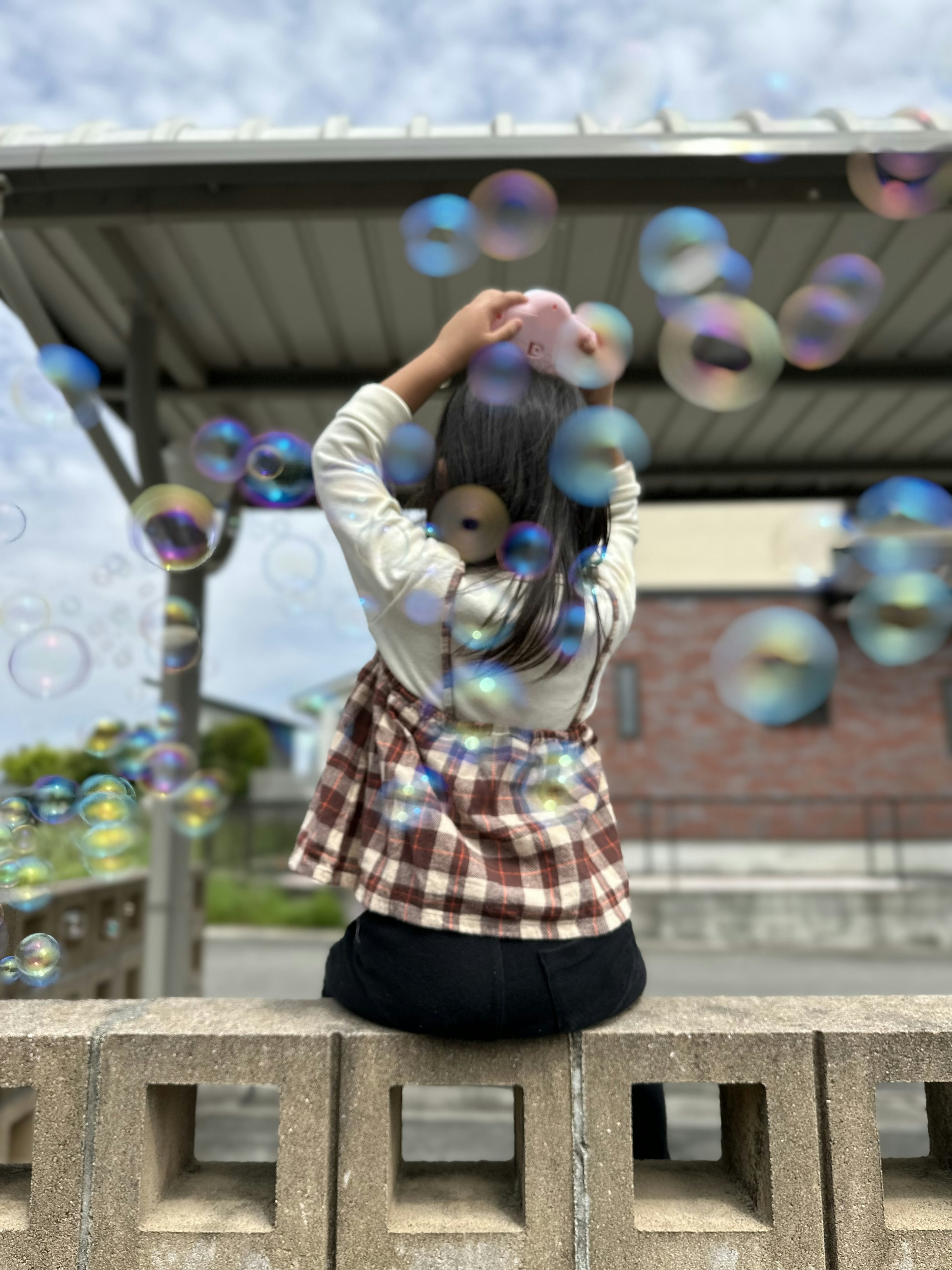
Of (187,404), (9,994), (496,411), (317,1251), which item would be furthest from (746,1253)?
(187,404)

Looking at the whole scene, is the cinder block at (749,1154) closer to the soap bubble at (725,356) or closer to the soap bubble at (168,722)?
the soap bubble at (725,356)

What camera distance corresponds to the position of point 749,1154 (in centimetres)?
169

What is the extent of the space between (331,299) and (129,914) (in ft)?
10.2

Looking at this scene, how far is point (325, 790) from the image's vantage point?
5.64 feet

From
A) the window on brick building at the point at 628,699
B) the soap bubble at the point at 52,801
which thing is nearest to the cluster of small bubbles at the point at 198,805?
the soap bubble at the point at 52,801

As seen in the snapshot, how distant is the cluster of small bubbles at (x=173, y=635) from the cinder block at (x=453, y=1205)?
206 cm

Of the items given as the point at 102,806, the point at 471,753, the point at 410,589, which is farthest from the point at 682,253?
the point at 102,806

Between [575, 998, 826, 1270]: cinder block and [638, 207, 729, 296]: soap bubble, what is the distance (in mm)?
1990

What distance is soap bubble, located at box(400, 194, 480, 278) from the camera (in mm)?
2604

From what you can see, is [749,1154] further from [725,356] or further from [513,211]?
[513,211]

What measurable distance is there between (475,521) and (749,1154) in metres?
1.20

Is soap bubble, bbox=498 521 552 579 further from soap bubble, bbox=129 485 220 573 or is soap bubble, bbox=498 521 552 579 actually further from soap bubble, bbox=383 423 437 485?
soap bubble, bbox=129 485 220 573

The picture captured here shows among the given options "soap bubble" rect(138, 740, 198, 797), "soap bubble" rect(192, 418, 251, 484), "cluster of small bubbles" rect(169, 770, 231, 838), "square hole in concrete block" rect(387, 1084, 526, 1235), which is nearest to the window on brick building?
"cluster of small bubbles" rect(169, 770, 231, 838)

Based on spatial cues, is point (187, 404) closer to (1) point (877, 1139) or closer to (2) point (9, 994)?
(2) point (9, 994)
